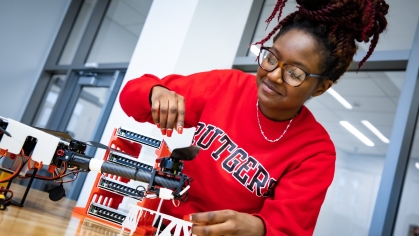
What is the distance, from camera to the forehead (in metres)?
0.94

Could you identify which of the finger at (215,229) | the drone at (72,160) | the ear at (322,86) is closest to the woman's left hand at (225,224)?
the finger at (215,229)

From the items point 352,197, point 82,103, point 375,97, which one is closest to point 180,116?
point 352,197

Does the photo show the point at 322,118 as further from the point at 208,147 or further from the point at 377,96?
the point at 208,147

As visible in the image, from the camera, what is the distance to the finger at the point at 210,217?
57 cm

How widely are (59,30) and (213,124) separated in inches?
172

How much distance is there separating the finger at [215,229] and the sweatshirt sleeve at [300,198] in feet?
0.70

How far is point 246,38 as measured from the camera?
3242 mm

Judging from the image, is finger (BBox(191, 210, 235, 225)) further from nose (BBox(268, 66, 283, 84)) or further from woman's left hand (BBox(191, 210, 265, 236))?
nose (BBox(268, 66, 283, 84))

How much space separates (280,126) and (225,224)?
504mm

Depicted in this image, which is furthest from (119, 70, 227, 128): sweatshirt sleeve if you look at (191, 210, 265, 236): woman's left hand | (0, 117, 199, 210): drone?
(191, 210, 265, 236): woman's left hand

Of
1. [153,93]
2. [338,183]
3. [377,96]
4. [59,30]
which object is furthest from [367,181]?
[59,30]

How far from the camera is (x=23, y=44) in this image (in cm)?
470

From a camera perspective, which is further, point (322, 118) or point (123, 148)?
point (322, 118)

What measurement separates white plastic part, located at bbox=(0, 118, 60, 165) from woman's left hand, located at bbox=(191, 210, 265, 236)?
0.43 metres
